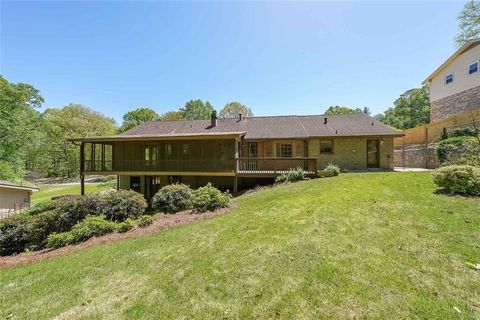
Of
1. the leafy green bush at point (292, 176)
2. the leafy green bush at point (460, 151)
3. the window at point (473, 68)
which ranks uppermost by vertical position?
the window at point (473, 68)

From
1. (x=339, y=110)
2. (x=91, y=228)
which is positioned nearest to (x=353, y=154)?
(x=91, y=228)

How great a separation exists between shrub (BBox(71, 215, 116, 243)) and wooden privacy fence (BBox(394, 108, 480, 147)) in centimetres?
2143

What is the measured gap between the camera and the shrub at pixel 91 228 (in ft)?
29.7

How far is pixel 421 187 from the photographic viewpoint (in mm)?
9539

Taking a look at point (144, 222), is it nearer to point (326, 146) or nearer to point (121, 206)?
point (121, 206)

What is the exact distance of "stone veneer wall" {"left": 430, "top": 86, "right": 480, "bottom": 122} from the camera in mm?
18591

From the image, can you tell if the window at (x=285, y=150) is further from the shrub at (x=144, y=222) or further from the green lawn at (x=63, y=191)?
the green lawn at (x=63, y=191)

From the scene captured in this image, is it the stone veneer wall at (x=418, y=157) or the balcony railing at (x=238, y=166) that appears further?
the stone veneer wall at (x=418, y=157)

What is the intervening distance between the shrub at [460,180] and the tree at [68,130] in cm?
5244

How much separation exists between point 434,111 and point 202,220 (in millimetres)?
27128

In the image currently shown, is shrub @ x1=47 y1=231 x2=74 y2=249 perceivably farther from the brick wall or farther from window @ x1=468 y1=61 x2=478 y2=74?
window @ x1=468 y1=61 x2=478 y2=74

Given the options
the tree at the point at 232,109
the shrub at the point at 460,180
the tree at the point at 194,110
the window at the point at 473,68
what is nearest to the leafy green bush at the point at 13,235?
the shrub at the point at 460,180

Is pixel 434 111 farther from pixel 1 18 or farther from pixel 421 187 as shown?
pixel 1 18

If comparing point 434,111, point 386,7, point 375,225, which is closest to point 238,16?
point 386,7
